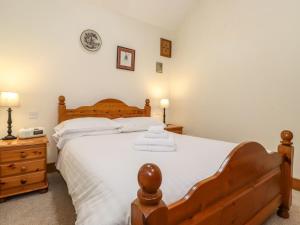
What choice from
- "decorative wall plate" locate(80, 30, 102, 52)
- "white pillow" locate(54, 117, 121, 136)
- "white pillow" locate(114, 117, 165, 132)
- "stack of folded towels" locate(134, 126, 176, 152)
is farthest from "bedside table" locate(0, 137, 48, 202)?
"decorative wall plate" locate(80, 30, 102, 52)

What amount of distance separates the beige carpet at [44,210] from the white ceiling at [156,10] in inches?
111

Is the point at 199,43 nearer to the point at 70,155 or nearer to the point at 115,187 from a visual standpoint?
the point at 70,155

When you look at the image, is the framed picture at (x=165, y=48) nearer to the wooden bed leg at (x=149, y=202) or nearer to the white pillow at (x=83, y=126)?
the white pillow at (x=83, y=126)

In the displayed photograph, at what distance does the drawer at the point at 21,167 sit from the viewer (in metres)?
1.88

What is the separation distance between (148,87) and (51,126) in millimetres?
1809

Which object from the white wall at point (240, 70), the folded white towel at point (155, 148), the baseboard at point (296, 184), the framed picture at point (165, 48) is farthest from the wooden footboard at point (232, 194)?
the framed picture at point (165, 48)

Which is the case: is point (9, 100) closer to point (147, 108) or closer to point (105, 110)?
point (105, 110)

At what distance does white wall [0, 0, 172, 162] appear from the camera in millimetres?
2301

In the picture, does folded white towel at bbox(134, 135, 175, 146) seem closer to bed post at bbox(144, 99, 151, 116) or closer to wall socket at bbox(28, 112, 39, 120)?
wall socket at bbox(28, 112, 39, 120)

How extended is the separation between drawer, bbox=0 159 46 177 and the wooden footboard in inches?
70.2

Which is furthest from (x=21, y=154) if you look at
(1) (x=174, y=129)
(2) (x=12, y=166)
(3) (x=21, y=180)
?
(1) (x=174, y=129)

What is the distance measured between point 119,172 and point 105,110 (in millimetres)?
1920

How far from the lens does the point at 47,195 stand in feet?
6.75

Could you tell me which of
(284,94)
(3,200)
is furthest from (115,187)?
(284,94)
